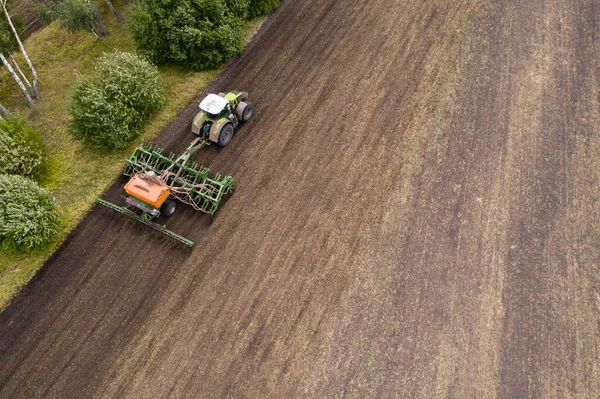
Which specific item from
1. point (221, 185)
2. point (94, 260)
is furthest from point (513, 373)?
point (94, 260)

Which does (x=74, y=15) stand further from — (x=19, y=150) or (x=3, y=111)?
(x=19, y=150)

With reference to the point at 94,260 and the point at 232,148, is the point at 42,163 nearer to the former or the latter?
the point at 94,260

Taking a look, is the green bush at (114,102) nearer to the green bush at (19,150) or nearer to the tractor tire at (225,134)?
the green bush at (19,150)

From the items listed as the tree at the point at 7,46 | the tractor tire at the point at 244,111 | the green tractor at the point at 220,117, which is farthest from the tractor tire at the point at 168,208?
the tree at the point at 7,46

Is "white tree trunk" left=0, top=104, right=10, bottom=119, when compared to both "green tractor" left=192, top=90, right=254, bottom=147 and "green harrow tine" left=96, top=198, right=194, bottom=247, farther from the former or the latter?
"green tractor" left=192, top=90, right=254, bottom=147

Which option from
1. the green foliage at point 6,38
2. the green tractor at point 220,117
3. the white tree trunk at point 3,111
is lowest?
the green tractor at point 220,117

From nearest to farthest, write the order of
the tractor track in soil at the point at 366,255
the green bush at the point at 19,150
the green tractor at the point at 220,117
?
the tractor track in soil at the point at 366,255
the green bush at the point at 19,150
the green tractor at the point at 220,117

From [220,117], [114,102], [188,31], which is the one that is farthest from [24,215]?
[188,31]
